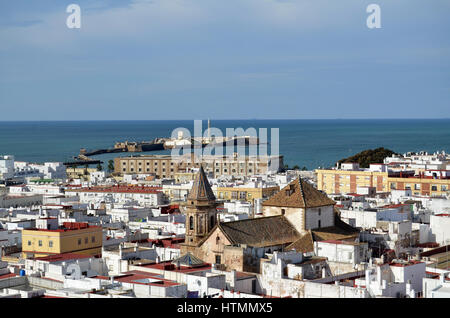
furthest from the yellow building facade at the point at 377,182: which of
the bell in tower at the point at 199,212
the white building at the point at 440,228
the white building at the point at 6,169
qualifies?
the white building at the point at 6,169

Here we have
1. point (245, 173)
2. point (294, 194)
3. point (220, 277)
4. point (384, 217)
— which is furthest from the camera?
point (245, 173)

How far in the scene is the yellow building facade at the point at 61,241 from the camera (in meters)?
36.5

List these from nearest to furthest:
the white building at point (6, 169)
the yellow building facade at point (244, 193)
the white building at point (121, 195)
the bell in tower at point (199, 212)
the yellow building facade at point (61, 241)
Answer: the bell in tower at point (199, 212) → the yellow building facade at point (61, 241) → the yellow building facade at point (244, 193) → the white building at point (121, 195) → the white building at point (6, 169)

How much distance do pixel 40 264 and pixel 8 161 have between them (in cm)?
6466

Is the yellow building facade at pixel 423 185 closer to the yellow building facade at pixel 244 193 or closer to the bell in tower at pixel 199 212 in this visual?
the yellow building facade at pixel 244 193

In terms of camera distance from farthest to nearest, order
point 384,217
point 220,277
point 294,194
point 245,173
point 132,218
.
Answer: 1. point 245,173
2. point 132,218
3. point 384,217
4. point 294,194
5. point 220,277

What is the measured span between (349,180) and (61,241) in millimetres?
33502

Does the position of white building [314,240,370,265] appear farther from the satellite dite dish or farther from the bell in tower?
the satellite dite dish

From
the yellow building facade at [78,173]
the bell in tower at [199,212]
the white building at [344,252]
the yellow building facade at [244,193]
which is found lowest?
the yellow building facade at [78,173]

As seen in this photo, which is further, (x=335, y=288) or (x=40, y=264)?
(x=40, y=264)

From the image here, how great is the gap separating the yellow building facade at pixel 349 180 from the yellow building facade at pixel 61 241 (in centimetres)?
3031

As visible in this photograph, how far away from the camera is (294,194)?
35.4 metres

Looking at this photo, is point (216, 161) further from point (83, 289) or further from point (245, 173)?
point (83, 289)
